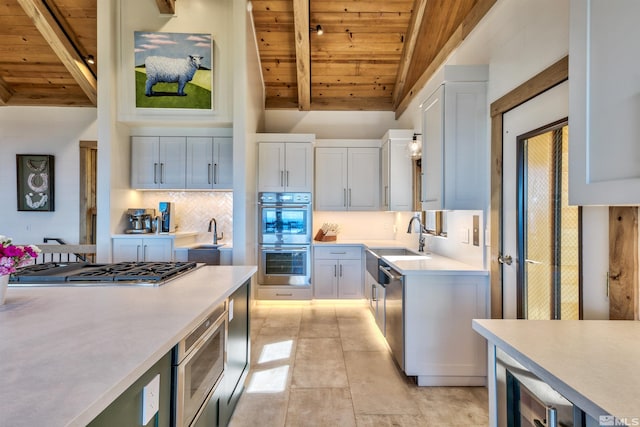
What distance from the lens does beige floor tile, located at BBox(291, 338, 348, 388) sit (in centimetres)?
245

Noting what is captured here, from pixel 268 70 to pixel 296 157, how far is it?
146cm

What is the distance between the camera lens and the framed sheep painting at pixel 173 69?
3.65m

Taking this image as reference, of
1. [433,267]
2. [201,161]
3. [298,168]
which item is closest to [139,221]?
[201,161]

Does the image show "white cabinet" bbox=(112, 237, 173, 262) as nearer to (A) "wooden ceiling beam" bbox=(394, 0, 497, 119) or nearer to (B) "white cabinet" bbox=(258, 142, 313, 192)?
(B) "white cabinet" bbox=(258, 142, 313, 192)

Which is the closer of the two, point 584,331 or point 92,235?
point 584,331

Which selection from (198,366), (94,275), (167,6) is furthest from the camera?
(167,6)

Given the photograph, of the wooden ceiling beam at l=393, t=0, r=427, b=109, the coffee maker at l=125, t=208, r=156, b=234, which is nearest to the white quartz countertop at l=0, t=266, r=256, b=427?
the coffee maker at l=125, t=208, r=156, b=234

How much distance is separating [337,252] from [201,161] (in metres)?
2.24

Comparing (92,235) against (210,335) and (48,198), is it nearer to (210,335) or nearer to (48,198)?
(48,198)

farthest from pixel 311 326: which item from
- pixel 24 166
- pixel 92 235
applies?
pixel 24 166

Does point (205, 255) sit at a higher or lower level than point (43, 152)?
lower

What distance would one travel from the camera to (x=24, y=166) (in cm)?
511

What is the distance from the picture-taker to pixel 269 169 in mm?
4461

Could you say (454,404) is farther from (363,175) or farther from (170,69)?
(170,69)
